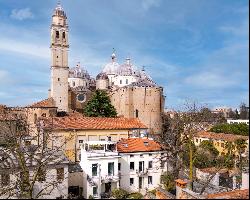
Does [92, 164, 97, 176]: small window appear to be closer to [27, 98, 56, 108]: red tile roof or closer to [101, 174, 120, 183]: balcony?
[101, 174, 120, 183]: balcony

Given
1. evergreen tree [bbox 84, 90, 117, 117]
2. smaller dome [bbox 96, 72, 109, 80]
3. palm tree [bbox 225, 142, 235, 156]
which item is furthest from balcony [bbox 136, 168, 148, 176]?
smaller dome [bbox 96, 72, 109, 80]

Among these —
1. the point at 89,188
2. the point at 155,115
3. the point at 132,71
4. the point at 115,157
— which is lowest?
the point at 89,188

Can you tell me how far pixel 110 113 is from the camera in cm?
5266

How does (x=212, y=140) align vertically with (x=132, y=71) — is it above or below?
below

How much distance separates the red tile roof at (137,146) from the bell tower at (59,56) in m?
26.3

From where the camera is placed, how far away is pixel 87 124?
3866cm

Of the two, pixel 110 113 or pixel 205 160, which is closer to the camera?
pixel 205 160

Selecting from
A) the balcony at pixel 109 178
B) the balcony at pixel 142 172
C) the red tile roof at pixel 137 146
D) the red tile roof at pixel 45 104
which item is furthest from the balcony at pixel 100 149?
the red tile roof at pixel 45 104

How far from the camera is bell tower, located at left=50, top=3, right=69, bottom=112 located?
177ft

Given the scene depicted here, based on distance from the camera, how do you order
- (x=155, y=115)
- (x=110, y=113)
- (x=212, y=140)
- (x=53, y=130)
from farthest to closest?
(x=155, y=115) < (x=110, y=113) < (x=212, y=140) < (x=53, y=130)

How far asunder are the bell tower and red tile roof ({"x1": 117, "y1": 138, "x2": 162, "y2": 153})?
26.3 m

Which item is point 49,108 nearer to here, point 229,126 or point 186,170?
point 186,170

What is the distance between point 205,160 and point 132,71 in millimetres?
37708

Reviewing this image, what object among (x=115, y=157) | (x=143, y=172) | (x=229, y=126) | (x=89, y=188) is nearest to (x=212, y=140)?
(x=229, y=126)
